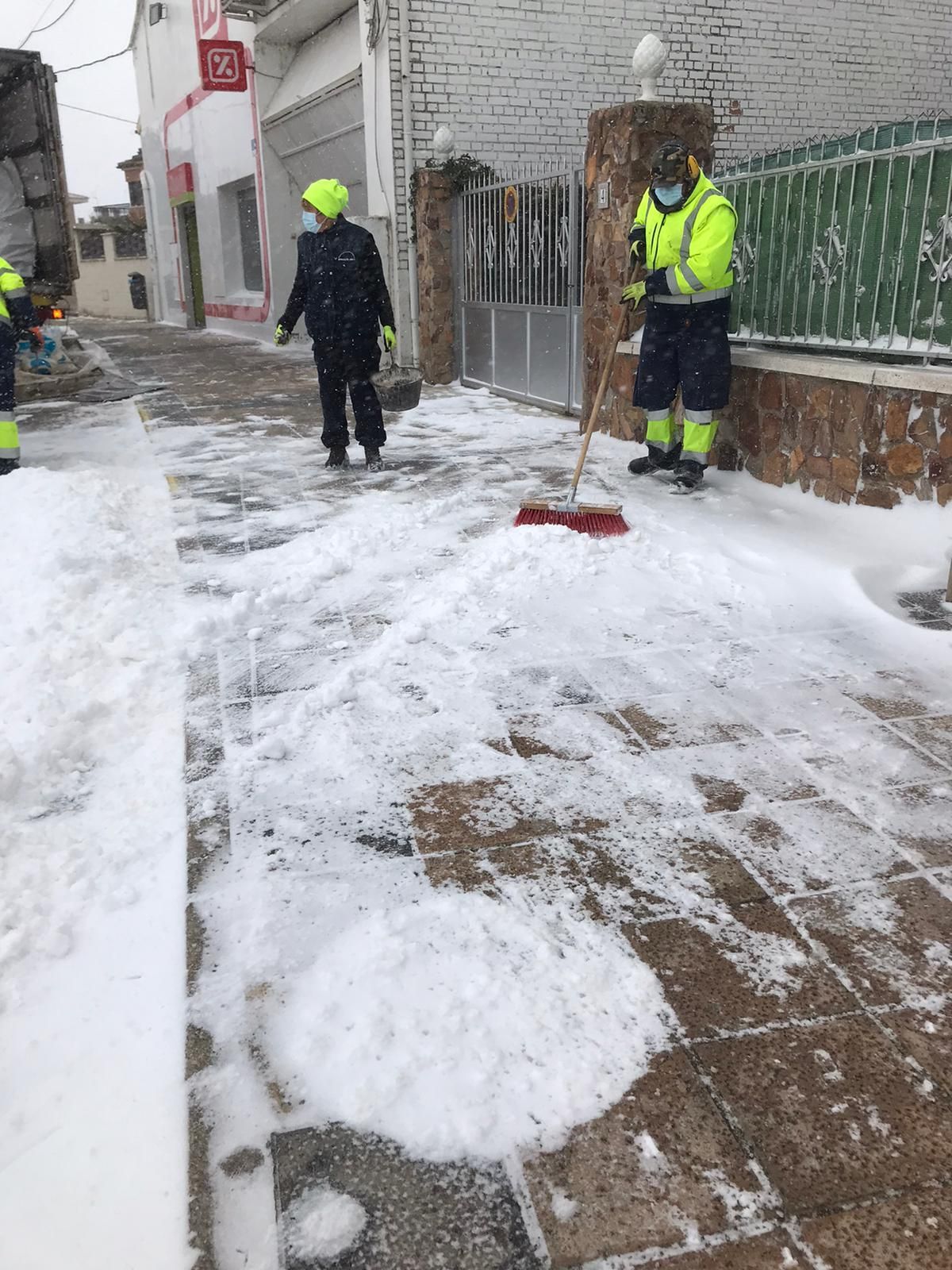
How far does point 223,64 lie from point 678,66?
7.72 meters

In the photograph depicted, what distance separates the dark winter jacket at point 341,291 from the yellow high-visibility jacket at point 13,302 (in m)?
1.73

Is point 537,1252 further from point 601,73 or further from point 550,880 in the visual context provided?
point 601,73

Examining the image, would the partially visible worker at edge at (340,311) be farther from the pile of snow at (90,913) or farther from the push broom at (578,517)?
the pile of snow at (90,913)

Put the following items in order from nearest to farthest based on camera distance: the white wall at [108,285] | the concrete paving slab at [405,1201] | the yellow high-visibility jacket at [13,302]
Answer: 1. the concrete paving slab at [405,1201]
2. the yellow high-visibility jacket at [13,302]
3. the white wall at [108,285]

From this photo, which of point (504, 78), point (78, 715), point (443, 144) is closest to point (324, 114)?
point (504, 78)

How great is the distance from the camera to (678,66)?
1177 cm

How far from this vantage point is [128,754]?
9.95 ft

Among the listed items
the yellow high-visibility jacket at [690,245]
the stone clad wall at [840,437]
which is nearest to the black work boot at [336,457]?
the yellow high-visibility jacket at [690,245]

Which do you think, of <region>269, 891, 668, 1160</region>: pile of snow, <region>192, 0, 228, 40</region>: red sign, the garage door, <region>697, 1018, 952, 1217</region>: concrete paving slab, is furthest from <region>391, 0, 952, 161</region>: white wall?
<region>697, 1018, 952, 1217</region>: concrete paving slab

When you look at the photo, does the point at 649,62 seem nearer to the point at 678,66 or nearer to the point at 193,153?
the point at 678,66

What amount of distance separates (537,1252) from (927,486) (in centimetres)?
420

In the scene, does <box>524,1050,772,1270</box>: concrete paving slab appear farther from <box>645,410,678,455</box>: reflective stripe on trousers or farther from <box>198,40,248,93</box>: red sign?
<box>198,40,248,93</box>: red sign

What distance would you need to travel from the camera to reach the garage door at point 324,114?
1258 cm

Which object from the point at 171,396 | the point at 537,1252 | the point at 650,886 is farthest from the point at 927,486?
the point at 171,396
